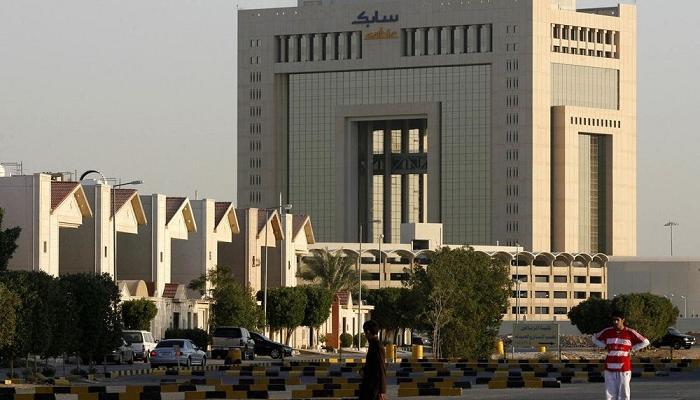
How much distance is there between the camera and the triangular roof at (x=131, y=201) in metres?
103

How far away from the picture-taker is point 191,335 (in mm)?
96750

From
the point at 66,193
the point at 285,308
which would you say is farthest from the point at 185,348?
the point at 285,308

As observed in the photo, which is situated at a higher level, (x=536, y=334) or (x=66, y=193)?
(x=66, y=193)

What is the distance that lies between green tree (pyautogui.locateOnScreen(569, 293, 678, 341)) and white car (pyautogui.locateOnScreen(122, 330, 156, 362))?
4617cm

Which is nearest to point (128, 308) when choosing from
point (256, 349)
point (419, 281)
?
point (256, 349)

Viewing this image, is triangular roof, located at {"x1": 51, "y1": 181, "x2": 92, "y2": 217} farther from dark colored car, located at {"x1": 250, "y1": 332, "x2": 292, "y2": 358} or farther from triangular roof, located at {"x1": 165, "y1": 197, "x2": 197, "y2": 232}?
triangular roof, located at {"x1": 165, "y1": 197, "x2": 197, "y2": 232}

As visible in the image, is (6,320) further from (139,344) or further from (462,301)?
(462,301)

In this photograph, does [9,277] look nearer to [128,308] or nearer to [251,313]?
[128,308]

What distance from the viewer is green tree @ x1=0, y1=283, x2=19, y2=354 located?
54688 mm

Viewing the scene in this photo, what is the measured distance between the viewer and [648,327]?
126 m

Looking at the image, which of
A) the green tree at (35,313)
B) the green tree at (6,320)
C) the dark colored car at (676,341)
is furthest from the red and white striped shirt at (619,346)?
the dark colored car at (676,341)

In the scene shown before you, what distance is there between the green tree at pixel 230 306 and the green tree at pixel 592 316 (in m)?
37.6

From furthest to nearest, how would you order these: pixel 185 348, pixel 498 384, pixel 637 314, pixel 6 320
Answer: pixel 637 314
pixel 185 348
pixel 6 320
pixel 498 384

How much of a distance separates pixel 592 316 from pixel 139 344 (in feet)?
221
